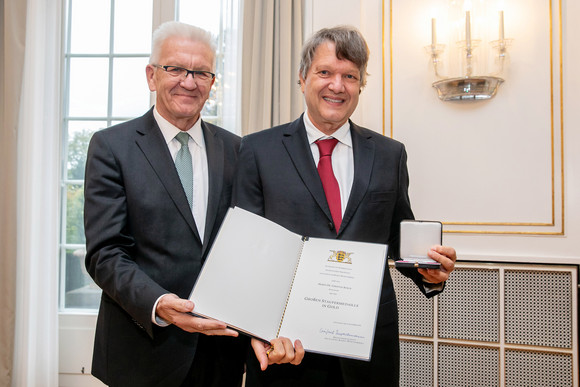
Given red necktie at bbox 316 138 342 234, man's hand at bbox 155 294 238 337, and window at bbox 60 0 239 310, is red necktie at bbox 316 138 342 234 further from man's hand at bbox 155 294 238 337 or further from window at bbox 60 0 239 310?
window at bbox 60 0 239 310

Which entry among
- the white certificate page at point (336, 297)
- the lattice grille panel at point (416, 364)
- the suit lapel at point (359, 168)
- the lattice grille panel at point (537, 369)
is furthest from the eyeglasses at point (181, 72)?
the lattice grille panel at point (537, 369)

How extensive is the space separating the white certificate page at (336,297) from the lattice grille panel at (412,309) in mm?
1602

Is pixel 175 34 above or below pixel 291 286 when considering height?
above

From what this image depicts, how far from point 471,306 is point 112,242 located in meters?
2.07

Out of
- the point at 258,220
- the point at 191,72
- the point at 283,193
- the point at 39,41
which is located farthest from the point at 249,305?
the point at 39,41

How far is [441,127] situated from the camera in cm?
281

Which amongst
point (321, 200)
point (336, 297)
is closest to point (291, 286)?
point (336, 297)

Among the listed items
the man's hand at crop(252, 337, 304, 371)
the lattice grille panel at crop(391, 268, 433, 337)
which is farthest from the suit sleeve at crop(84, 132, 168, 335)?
the lattice grille panel at crop(391, 268, 433, 337)

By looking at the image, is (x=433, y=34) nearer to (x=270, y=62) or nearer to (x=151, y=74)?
(x=270, y=62)

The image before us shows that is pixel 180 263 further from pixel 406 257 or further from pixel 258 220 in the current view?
pixel 406 257

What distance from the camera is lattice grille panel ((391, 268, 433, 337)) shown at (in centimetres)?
270

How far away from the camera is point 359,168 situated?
1389 millimetres

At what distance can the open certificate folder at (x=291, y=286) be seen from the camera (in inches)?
44.1

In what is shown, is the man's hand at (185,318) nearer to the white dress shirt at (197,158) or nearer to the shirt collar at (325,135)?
the white dress shirt at (197,158)
